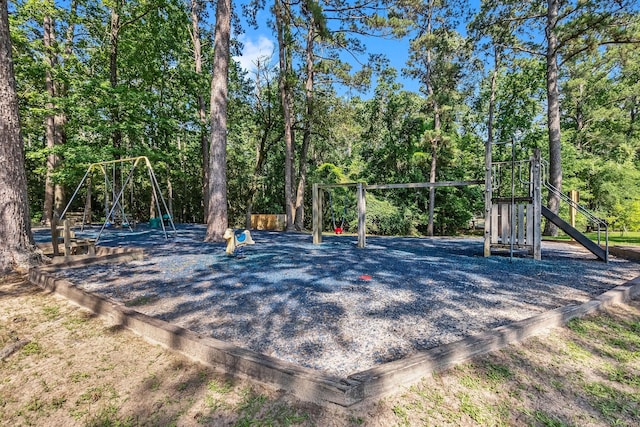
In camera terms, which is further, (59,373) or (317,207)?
(317,207)

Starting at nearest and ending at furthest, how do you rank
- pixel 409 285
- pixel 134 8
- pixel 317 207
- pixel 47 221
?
pixel 409 285 < pixel 317 207 < pixel 134 8 < pixel 47 221

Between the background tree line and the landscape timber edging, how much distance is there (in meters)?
7.21

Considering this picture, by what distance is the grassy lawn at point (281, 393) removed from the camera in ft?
5.70

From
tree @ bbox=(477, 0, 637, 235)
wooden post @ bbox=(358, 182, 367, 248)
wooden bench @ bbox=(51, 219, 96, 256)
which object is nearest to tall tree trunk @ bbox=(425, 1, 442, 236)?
tree @ bbox=(477, 0, 637, 235)

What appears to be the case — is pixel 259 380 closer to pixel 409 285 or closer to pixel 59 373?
pixel 59 373

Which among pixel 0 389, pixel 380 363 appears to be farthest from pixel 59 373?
pixel 380 363

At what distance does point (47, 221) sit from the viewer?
15.6m

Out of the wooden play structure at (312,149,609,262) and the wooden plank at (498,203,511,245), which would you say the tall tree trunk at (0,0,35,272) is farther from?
the wooden plank at (498,203,511,245)

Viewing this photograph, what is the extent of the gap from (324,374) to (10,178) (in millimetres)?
6176

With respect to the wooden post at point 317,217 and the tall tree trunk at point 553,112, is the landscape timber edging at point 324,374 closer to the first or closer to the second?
the wooden post at point 317,217

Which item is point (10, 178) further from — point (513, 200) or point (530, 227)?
point (530, 227)

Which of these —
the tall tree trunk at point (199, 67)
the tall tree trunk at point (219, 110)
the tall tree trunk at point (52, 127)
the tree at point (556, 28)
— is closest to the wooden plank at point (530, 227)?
the tree at point (556, 28)

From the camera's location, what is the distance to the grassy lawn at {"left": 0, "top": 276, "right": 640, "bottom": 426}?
68.4 inches

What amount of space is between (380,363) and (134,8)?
18.5 metres
